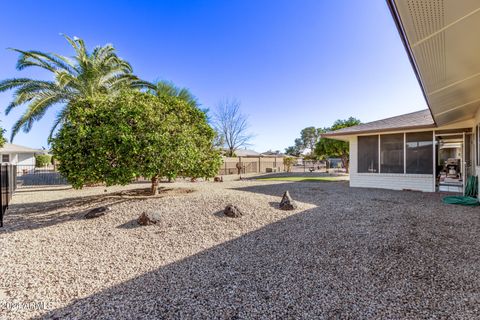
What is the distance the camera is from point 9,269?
3.29 metres

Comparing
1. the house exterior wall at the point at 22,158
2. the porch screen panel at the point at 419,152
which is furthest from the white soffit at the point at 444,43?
the house exterior wall at the point at 22,158

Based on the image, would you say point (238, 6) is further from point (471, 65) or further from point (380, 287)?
point (380, 287)

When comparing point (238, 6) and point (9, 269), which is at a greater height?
point (238, 6)

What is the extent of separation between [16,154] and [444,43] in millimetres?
38604

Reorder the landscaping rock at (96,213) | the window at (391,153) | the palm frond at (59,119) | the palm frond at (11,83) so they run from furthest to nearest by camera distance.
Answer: the palm frond at (59,119) < the window at (391,153) < the palm frond at (11,83) < the landscaping rock at (96,213)

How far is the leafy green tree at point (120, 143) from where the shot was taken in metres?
5.80

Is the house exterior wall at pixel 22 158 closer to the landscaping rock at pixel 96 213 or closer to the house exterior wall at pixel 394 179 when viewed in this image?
the landscaping rock at pixel 96 213

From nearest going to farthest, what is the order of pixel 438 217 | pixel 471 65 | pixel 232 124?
pixel 471 65 < pixel 438 217 < pixel 232 124

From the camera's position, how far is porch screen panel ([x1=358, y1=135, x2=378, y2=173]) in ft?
36.0

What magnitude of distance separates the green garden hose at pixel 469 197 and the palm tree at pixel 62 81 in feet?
47.7

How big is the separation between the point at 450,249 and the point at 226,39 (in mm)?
14255

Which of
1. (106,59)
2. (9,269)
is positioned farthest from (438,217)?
(106,59)

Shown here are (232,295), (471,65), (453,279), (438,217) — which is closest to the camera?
(232,295)

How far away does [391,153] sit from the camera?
10500 millimetres
